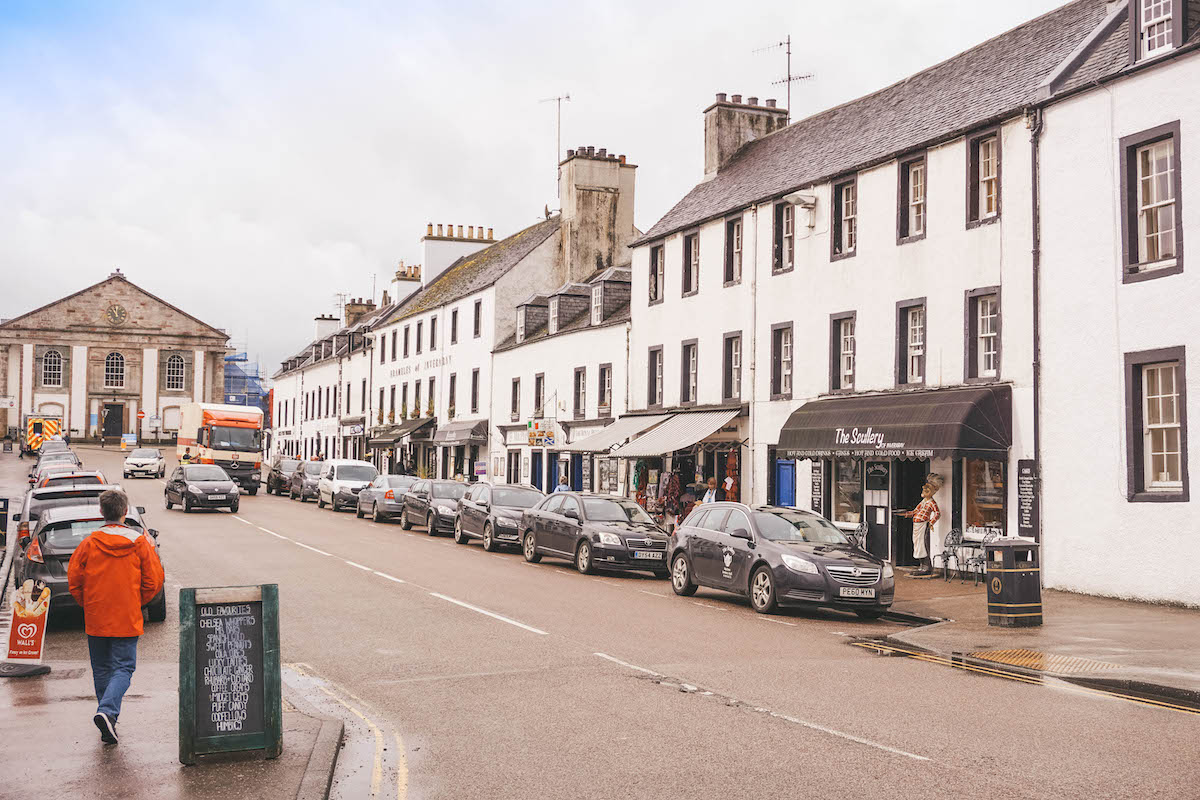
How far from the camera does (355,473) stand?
4241 centimetres

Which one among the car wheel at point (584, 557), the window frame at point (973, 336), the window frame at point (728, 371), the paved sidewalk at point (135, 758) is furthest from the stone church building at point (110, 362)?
the paved sidewalk at point (135, 758)

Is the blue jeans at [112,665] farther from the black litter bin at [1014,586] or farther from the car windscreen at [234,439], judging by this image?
the car windscreen at [234,439]

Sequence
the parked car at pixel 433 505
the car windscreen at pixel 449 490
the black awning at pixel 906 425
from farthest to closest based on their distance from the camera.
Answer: the car windscreen at pixel 449 490 → the parked car at pixel 433 505 → the black awning at pixel 906 425

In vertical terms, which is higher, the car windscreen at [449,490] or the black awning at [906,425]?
the black awning at [906,425]

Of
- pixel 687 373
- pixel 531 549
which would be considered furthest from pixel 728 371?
pixel 531 549

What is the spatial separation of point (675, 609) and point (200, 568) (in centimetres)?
867

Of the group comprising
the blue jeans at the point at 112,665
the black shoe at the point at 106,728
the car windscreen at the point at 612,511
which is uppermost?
the car windscreen at the point at 612,511

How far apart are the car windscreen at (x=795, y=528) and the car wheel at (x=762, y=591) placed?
605 millimetres

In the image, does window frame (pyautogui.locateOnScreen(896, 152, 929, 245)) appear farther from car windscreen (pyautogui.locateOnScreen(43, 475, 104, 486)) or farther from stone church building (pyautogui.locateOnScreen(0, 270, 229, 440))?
stone church building (pyautogui.locateOnScreen(0, 270, 229, 440))

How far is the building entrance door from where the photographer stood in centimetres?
2238

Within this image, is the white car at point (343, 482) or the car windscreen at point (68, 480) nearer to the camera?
the car windscreen at point (68, 480)

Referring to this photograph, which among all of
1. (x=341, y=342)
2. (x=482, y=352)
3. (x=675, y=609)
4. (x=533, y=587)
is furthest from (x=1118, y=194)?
(x=341, y=342)

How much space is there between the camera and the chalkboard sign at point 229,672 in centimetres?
721

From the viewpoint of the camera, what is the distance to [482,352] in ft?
154
